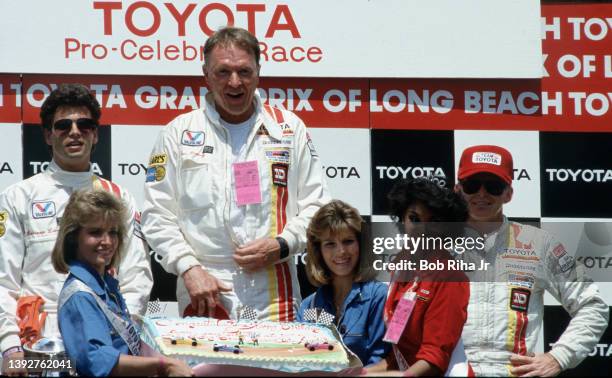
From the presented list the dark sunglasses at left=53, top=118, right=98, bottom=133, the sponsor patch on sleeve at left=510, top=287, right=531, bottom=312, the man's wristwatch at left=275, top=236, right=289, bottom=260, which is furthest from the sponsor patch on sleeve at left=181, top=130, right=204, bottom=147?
the sponsor patch on sleeve at left=510, top=287, right=531, bottom=312

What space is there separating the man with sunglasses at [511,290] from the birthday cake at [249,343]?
680 mm

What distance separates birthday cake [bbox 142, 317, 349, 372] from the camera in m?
3.82

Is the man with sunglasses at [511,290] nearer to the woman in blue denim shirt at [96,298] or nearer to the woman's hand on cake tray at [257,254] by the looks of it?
Result: the woman's hand on cake tray at [257,254]

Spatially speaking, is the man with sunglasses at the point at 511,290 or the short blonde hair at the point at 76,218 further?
the man with sunglasses at the point at 511,290

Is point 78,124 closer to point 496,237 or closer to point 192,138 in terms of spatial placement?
point 192,138

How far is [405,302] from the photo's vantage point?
4047mm

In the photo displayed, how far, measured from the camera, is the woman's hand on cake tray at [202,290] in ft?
14.1

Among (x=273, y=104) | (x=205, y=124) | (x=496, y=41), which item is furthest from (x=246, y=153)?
(x=496, y=41)

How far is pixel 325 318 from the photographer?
168 inches

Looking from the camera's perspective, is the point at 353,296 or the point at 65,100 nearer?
the point at 353,296

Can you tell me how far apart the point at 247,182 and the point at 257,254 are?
0.32m

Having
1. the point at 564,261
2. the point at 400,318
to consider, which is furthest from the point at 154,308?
the point at 564,261

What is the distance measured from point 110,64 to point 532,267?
85.3 inches

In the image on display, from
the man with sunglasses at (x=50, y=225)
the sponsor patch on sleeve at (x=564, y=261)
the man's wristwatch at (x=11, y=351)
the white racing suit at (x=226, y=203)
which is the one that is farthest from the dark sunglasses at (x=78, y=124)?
the sponsor patch on sleeve at (x=564, y=261)
